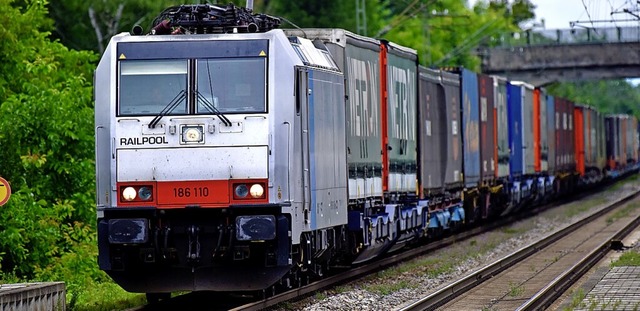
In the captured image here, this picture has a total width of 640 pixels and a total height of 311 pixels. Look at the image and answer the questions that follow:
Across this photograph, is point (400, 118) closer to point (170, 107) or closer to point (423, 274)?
point (423, 274)

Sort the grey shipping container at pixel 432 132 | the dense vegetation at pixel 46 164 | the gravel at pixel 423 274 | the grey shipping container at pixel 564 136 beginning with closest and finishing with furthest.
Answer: the gravel at pixel 423 274, the dense vegetation at pixel 46 164, the grey shipping container at pixel 432 132, the grey shipping container at pixel 564 136

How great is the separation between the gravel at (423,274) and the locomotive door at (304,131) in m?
1.25

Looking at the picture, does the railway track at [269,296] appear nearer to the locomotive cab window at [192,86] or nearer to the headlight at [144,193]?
the headlight at [144,193]

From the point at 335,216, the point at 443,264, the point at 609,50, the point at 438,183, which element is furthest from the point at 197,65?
the point at 609,50

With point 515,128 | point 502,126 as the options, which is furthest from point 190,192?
point 515,128

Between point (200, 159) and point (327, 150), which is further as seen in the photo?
point (327, 150)

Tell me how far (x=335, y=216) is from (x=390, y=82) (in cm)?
477

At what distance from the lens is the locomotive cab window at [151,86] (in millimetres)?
14750

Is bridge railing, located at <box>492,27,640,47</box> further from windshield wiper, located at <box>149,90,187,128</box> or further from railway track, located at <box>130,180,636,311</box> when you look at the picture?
windshield wiper, located at <box>149,90,187,128</box>

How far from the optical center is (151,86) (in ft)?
48.7

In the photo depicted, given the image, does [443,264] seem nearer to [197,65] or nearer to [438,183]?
[438,183]

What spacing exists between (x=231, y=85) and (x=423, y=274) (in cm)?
673

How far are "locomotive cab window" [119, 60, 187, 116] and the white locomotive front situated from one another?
11mm

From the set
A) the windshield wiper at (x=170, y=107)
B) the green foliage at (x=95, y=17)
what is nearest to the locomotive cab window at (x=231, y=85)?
the windshield wiper at (x=170, y=107)
